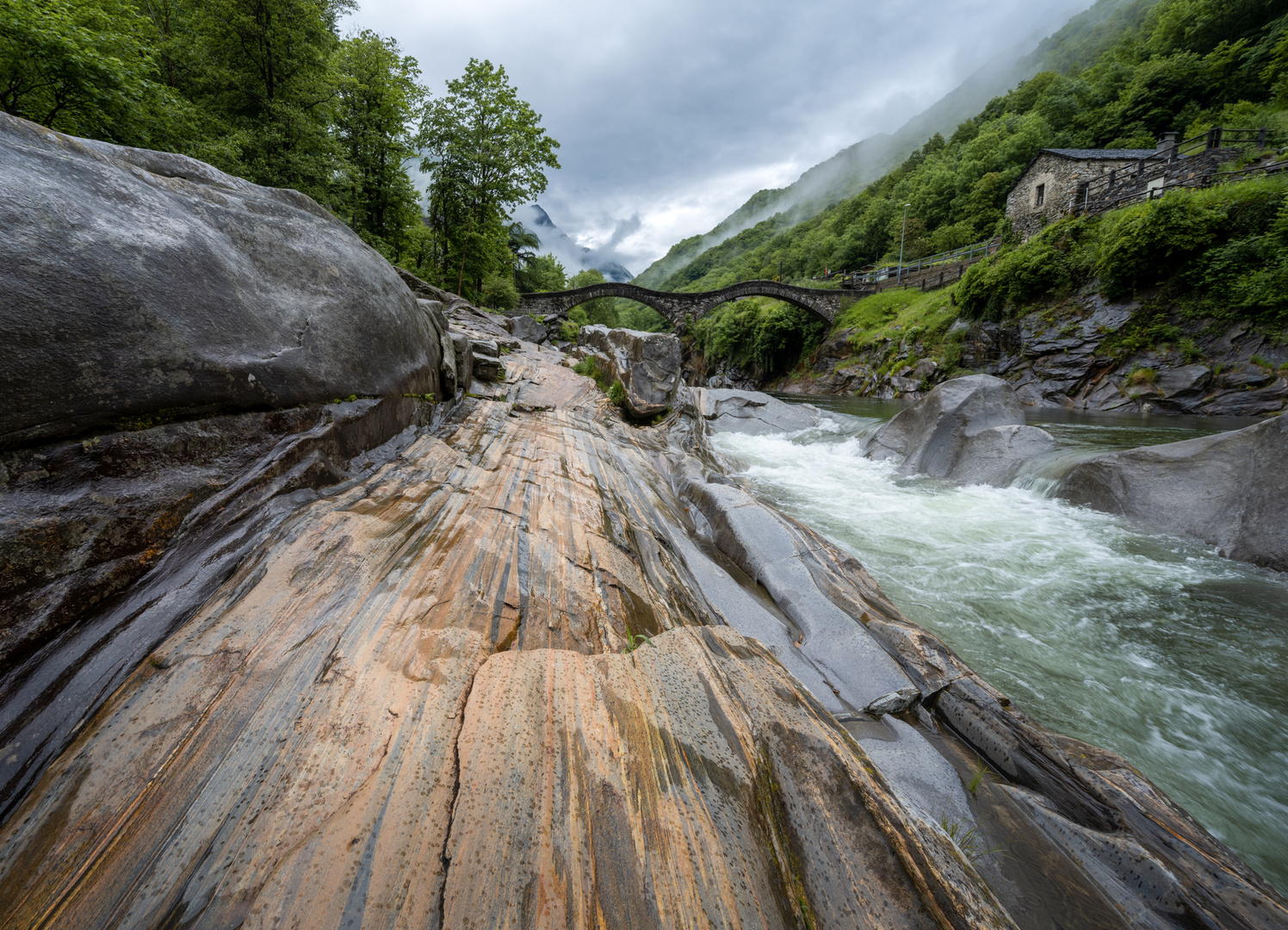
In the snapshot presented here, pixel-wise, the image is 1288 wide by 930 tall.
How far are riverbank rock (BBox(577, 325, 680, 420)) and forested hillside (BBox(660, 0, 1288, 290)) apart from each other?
34531 mm

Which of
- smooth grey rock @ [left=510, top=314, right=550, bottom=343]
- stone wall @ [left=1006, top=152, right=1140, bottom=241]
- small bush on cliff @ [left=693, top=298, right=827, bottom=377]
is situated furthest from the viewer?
small bush on cliff @ [left=693, top=298, right=827, bottom=377]

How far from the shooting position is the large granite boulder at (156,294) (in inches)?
88.4

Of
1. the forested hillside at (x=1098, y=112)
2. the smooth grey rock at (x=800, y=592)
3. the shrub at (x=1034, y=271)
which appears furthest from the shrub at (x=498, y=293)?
the forested hillside at (x=1098, y=112)

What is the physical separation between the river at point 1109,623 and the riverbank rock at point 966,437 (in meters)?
0.61

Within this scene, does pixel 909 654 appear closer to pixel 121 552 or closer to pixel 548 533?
pixel 548 533

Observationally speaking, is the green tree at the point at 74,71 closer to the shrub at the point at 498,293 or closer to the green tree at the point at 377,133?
the green tree at the point at 377,133

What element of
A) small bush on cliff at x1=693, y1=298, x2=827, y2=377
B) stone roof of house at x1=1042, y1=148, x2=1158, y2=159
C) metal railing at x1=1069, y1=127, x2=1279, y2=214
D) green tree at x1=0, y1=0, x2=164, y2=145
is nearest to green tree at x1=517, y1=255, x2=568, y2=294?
small bush on cliff at x1=693, y1=298, x2=827, y2=377

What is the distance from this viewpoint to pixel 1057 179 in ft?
110

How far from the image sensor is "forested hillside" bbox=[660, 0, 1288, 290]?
34.8 meters

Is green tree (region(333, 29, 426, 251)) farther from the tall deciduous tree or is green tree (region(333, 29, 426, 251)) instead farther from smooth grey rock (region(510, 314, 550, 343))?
smooth grey rock (region(510, 314, 550, 343))

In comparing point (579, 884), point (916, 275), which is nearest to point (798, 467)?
point (579, 884)

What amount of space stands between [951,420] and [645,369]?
703 cm

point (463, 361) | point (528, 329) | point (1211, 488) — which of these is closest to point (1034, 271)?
point (1211, 488)

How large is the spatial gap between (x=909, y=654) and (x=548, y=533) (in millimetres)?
2917
